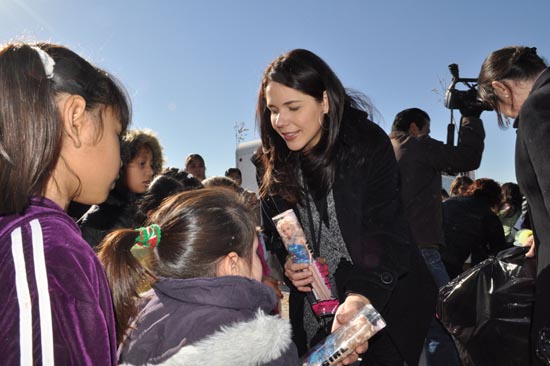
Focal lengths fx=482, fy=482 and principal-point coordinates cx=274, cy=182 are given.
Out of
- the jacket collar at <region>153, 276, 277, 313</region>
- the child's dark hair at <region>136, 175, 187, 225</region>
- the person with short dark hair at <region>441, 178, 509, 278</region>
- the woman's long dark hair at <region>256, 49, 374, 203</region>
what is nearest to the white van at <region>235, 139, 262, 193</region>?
the person with short dark hair at <region>441, 178, 509, 278</region>

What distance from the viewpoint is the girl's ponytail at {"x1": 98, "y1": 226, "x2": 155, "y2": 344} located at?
1.58m

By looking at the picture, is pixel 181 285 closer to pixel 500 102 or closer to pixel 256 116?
pixel 256 116

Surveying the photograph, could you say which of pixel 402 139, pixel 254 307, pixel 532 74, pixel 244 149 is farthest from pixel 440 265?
pixel 244 149

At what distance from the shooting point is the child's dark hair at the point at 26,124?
3.36 ft

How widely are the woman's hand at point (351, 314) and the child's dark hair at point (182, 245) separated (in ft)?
1.34

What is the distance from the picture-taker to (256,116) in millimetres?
2533

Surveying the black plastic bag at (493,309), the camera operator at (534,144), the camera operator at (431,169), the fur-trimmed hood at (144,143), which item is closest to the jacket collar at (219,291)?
the camera operator at (534,144)

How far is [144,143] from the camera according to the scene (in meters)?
3.72

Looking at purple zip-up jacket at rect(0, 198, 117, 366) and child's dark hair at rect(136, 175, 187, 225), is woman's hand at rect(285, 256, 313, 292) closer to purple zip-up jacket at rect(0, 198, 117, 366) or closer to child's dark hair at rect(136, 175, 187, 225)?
purple zip-up jacket at rect(0, 198, 117, 366)

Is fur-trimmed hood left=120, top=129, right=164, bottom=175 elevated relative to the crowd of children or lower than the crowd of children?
elevated

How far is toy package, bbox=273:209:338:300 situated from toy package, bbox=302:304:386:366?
1.17 ft

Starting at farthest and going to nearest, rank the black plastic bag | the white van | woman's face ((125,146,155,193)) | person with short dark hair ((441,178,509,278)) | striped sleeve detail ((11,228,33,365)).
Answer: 1. the white van
2. person with short dark hair ((441,178,509,278))
3. woman's face ((125,146,155,193))
4. the black plastic bag
5. striped sleeve detail ((11,228,33,365))

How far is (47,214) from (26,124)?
0.65 ft

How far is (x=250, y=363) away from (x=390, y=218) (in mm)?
912
